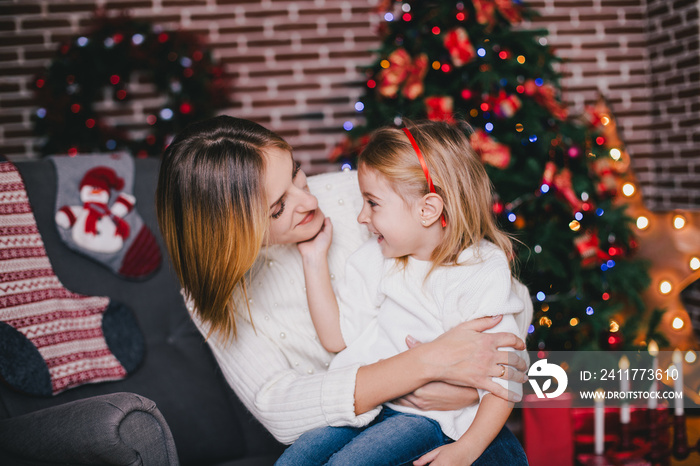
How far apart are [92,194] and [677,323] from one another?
8.38 ft

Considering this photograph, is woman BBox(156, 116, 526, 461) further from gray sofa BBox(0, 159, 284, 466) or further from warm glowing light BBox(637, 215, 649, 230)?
warm glowing light BBox(637, 215, 649, 230)

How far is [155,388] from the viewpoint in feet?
5.27

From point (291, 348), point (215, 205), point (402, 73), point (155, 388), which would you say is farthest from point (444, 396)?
point (402, 73)

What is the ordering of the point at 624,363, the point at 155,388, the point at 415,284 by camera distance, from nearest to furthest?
the point at 415,284, the point at 155,388, the point at 624,363

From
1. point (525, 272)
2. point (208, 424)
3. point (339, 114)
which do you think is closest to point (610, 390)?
point (525, 272)

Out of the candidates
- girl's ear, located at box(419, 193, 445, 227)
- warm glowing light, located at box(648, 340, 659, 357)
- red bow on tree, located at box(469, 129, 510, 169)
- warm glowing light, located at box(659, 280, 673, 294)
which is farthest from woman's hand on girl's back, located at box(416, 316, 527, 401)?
warm glowing light, located at box(659, 280, 673, 294)

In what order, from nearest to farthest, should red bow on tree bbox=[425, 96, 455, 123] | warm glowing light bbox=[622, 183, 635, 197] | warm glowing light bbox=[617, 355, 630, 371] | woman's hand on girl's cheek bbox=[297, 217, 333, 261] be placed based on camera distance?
1. woman's hand on girl's cheek bbox=[297, 217, 333, 261]
2. warm glowing light bbox=[617, 355, 630, 371]
3. red bow on tree bbox=[425, 96, 455, 123]
4. warm glowing light bbox=[622, 183, 635, 197]

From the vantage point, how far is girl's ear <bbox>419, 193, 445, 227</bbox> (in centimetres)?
126

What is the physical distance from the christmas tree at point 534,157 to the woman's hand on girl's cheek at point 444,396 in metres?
0.89

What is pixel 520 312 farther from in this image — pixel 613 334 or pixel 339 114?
pixel 339 114

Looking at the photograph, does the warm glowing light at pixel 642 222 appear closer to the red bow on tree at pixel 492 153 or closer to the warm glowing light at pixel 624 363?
the warm glowing light at pixel 624 363

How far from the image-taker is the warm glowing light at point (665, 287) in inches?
90.2

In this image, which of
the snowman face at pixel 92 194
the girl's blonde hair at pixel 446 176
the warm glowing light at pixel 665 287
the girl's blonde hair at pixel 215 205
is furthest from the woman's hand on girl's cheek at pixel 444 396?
the warm glowing light at pixel 665 287

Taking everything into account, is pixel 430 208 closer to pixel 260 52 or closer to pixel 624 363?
pixel 624 363
